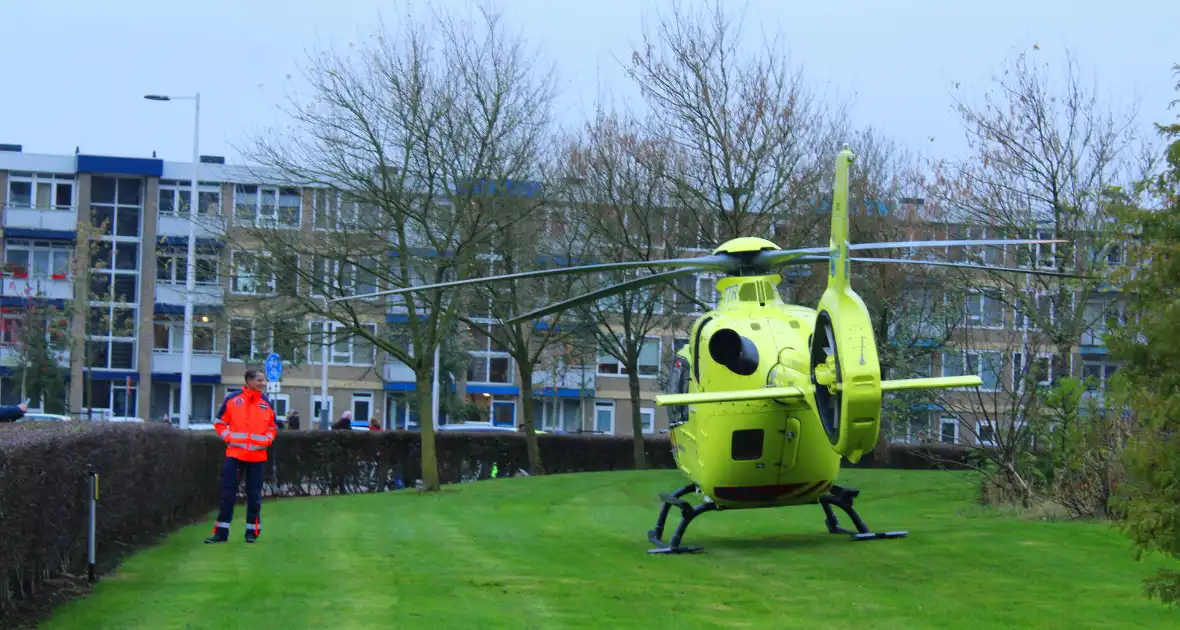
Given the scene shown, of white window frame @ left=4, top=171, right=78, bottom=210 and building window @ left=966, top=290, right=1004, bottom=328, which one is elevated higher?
white window frame @ left=4, top=171, right=78, bottom=210

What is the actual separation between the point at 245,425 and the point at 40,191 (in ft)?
188

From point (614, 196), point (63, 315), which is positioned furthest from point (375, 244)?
point (63, 315)

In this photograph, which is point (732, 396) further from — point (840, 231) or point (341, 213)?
point (341, 213)

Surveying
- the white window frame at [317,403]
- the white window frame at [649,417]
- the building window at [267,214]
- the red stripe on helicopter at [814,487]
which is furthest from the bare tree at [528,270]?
the white window frame at [649,417]

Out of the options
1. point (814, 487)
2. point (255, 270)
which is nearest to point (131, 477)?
point (814, 487)

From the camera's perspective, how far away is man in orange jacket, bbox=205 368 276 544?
49.8 feet

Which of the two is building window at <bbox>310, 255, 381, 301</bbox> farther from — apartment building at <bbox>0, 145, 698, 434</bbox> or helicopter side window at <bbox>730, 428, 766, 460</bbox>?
apartment building at <bbox>0, 145, 698, 434</bbox>

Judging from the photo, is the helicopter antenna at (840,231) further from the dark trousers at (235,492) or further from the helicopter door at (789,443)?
the dark trousers at (235,492)

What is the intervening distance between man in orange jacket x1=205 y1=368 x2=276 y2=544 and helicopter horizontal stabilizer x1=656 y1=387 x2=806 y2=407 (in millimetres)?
5145

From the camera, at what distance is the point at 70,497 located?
10.9m

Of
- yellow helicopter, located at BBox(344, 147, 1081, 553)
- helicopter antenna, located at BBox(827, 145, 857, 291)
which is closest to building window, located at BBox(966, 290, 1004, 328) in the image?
yellow helicopter, located at BBox(344, 147, 1081, 553)

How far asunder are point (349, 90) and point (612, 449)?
609 inches

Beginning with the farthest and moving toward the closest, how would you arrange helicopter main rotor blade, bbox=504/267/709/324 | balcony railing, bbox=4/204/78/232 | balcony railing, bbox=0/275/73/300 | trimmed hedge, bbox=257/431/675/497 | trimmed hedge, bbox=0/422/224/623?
balcony railing, bbox=4/204/78/232, balcony railing, bbox=0/275/73/300, trimmed hedge, bbox=257/431/675/497, helicopter main rotor blade, bbox=504/267/709/324, trimmed hedge, bbox=0/422/224/623

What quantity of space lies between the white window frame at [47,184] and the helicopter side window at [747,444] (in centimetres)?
5956
